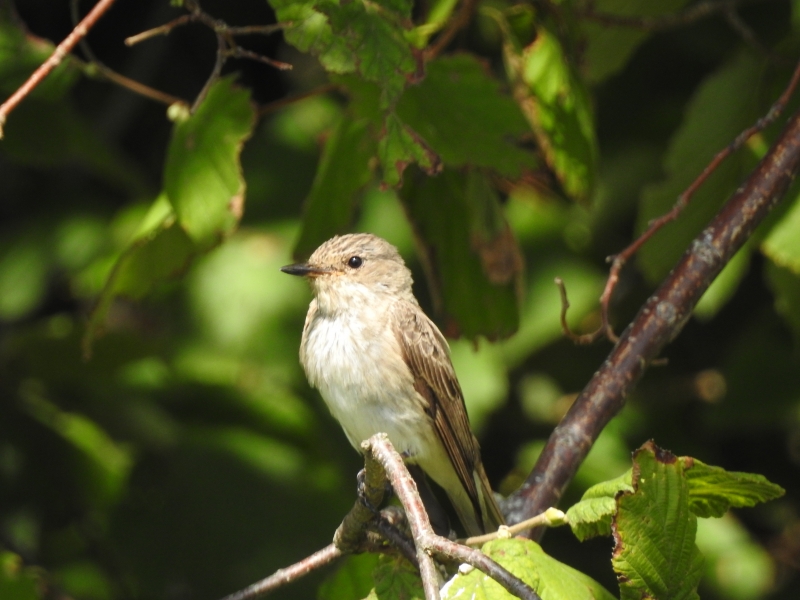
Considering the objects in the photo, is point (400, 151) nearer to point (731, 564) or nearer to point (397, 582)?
point (397, 582)

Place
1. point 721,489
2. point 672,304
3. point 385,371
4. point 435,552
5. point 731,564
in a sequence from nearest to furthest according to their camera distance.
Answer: point 435,552
point 721,489
point 672,304
point 385,371
point 731,564

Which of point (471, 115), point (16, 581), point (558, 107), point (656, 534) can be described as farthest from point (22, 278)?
point (656, 534)

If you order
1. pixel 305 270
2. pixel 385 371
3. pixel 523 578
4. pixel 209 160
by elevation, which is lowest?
pixel 523 578

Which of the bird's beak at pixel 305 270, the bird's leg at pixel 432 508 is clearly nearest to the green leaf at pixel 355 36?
the bird's beak at pixel 305 270

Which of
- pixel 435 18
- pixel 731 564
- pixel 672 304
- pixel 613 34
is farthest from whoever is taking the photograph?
pixel 731 564

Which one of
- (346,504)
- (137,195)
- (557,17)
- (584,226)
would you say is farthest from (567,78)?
(137,195)

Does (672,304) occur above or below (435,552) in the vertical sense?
below

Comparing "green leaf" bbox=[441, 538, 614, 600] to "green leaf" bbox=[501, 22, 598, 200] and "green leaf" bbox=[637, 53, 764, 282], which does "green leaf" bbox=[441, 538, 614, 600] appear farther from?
"green leaf" bbox=[637, 53, 764, 282]
